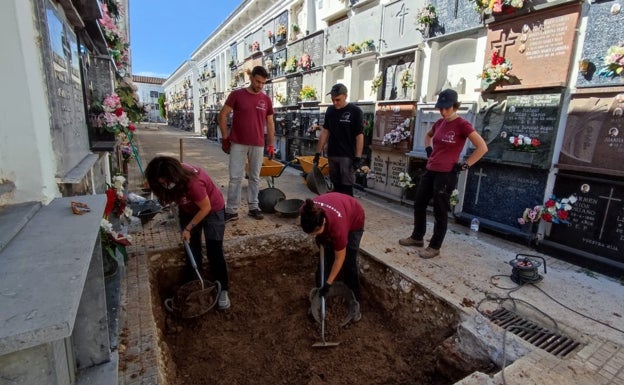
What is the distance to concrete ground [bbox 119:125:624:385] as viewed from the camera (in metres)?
1.88

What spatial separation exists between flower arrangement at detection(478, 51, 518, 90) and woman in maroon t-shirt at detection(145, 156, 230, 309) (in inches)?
141

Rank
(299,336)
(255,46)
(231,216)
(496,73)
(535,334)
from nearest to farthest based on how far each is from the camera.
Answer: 1. (535,334)
2. (299,336)
3. (496,73)
4. (231,216)
5. (255,46)

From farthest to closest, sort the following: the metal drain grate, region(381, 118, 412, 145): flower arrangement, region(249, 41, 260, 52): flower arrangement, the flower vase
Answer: region(249, 41, 260, 52): flower arrangement < region(381, 118, 412, 145): flower arrangement < the flower vase < the metal drain grate

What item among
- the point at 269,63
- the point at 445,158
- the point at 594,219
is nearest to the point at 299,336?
the point at 445,158

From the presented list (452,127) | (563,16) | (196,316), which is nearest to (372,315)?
(196,316)

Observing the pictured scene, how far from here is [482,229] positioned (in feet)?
14.3

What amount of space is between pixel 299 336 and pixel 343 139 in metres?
2.44

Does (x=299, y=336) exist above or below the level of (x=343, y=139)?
below

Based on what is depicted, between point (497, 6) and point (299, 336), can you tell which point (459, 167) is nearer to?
point (299, 336)

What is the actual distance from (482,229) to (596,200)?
1264 millimetres

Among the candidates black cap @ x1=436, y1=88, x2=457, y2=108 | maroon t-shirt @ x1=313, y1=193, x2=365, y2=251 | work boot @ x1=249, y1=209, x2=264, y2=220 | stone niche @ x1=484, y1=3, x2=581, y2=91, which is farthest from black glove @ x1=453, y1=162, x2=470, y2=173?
work boot @ x1=249, y1=209, x2=264, y2=220

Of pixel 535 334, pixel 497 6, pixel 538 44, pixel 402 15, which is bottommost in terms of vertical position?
pixel 535 334

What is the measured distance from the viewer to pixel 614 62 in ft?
9.91

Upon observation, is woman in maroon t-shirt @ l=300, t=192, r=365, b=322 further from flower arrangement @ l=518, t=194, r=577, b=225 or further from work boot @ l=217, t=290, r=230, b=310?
flower arrangement @ l=518, t=194, r=577, b=225
